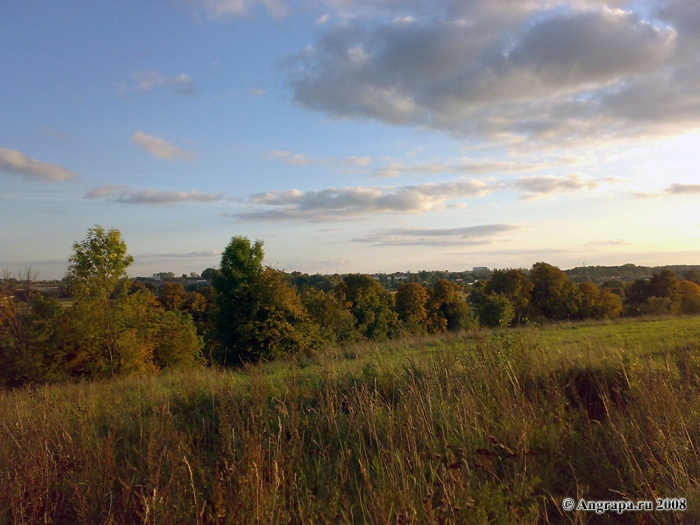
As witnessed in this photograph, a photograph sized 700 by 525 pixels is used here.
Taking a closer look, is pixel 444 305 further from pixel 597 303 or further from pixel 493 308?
pixel 493 308

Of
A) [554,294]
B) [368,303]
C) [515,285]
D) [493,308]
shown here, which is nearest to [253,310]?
[493,308]

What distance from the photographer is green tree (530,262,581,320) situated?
56875 millimetres

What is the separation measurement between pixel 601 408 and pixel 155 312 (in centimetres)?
3156

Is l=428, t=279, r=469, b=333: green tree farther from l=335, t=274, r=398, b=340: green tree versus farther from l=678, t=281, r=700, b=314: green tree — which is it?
l=678, t=281, r=700, b=314: green tree

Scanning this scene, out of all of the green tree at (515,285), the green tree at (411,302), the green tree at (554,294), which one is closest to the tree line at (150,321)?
the green tree at (554,294)

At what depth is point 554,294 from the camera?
57.4 m

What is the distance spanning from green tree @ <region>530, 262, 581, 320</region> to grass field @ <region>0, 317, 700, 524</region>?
178ft

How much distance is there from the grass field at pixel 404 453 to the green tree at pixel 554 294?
178 ft

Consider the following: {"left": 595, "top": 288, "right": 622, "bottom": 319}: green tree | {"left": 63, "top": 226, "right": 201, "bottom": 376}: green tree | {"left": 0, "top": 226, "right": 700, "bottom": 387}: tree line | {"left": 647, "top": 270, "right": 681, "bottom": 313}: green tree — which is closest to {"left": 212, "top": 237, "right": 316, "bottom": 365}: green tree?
{"left": 0, "top": 226, "right": 700, "bottom": 387}: tree line

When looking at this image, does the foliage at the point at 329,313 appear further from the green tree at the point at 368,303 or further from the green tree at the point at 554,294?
the green tree at the point at 554,294

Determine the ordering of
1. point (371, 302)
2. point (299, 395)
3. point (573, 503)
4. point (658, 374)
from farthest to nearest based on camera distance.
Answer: point (371, 302)
point (299, 395)
point (658, 374)
point (573, 503)

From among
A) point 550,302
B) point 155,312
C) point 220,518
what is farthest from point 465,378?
point 550,302

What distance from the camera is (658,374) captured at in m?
5.82

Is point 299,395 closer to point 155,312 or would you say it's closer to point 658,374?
point 658,374
